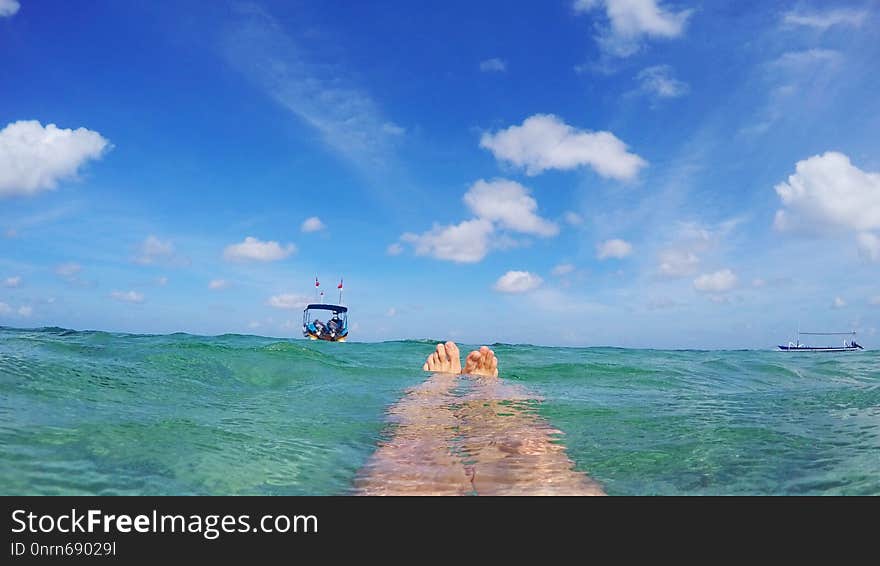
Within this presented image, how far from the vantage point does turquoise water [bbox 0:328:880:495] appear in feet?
12.9

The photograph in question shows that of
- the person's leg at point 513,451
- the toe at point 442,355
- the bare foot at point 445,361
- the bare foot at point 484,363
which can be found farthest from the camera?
the toe at point 442,355

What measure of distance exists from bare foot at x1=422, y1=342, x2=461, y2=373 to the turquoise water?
4084 millimetres

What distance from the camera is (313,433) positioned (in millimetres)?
5902

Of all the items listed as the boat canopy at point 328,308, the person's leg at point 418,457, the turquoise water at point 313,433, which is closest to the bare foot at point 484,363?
the turquoise water at point 313,433

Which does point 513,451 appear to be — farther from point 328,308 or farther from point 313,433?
point 328,308

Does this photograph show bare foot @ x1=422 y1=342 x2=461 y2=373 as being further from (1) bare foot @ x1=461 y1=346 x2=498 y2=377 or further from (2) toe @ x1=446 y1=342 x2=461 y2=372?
(1) bare foot @ x1=461 y1=346 x2=498 y2=377

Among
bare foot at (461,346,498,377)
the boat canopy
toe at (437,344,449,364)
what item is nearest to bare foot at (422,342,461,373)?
toe at (437,344,449,364)

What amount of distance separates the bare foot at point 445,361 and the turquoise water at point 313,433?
4084 mm

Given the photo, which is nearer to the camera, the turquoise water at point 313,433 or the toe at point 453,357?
the turquoise water at point 313,433

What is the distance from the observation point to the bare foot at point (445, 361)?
14805mm

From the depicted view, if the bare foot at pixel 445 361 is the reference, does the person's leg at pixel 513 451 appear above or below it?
below

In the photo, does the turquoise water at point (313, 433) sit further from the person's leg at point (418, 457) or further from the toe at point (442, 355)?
the toe at point (442, 355)

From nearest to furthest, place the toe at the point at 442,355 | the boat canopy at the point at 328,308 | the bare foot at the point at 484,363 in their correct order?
the bare foot at the point at 484,363 → the toe at the point at 442,355 → the boat canopy at the point at 328,308
